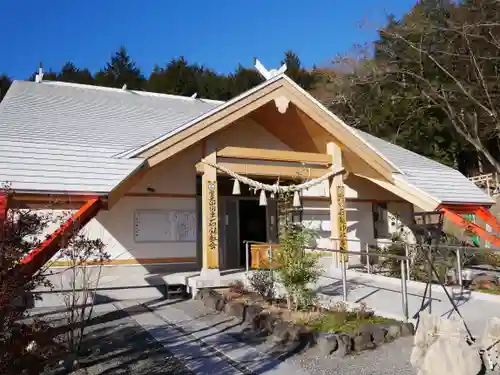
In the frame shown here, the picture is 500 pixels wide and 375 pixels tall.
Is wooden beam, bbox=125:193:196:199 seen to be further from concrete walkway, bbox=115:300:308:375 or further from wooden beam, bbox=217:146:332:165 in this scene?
concrete walkway, bbox=115:300:308:375

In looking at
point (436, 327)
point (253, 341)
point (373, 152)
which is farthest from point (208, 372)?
point (373, 152)

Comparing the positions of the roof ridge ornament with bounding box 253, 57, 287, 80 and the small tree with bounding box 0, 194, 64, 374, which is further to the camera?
the roof ridge ornament with bounding box 253, 57, 287, 80

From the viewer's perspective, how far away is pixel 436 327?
5.48m

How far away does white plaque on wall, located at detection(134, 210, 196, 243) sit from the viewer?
12702 mm

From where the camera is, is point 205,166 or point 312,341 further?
point 205,166

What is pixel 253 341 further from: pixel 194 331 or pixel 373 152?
pixel 373 152


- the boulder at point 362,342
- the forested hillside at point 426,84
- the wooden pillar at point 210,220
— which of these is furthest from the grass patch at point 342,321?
the forested hillside at point 426,84

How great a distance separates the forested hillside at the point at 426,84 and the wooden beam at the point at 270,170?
596 inches

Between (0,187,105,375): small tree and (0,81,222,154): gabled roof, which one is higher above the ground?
(0,81,222,154): gabled roof

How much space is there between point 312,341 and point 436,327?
1718 mm

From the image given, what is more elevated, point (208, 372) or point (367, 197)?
point (367, 197)

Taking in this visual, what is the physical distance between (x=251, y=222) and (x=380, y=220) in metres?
4.94

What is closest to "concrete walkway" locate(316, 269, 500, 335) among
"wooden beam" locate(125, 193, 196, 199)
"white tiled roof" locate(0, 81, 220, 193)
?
"wooden beam" locate(125, 193, 196, 199)

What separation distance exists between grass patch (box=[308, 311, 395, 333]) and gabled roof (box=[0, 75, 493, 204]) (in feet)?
15.4
